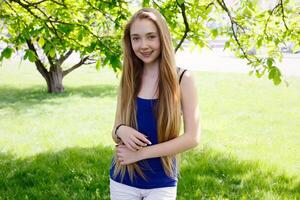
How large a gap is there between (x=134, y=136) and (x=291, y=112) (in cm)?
861

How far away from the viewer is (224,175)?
16.8 feet

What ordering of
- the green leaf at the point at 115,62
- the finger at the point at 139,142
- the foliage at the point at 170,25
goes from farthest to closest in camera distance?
the foliage at the point at 170,25, the green leaf at the point at 115,62, the finger at the point at 139,142

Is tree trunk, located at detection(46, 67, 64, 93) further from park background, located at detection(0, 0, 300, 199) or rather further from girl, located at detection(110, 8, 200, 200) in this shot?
girl, located at detection(110, 8, 200, 200)

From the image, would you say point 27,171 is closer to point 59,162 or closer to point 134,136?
point 59,162

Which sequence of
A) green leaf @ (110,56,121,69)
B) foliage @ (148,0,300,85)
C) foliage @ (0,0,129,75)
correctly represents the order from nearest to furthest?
1. green leaf @ (110,56,121,69)
2. foliage @ (0,0,129,75)
3. foliage @ (148,0,300,85)

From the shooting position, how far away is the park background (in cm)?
469

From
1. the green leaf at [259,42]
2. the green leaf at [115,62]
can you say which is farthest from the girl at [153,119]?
the green leaf at [259,42]

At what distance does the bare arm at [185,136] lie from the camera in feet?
7.22

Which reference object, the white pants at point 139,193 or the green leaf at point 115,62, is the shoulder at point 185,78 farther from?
the green leaf at point 115,62

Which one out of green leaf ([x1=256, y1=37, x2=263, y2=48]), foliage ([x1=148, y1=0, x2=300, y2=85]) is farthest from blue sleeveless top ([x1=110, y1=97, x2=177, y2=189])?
green leaf ([x1=256, y1=37, x2=263, y2=48])

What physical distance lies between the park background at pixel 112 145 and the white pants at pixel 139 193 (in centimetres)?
183

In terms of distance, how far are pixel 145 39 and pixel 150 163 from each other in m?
0.71

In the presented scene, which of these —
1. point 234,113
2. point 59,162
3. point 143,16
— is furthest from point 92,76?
point 143,16

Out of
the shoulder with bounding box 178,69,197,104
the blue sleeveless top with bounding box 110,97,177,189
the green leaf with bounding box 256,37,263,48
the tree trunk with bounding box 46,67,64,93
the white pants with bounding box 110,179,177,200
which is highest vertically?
the green leaf with bounding box 256,37,263,48
